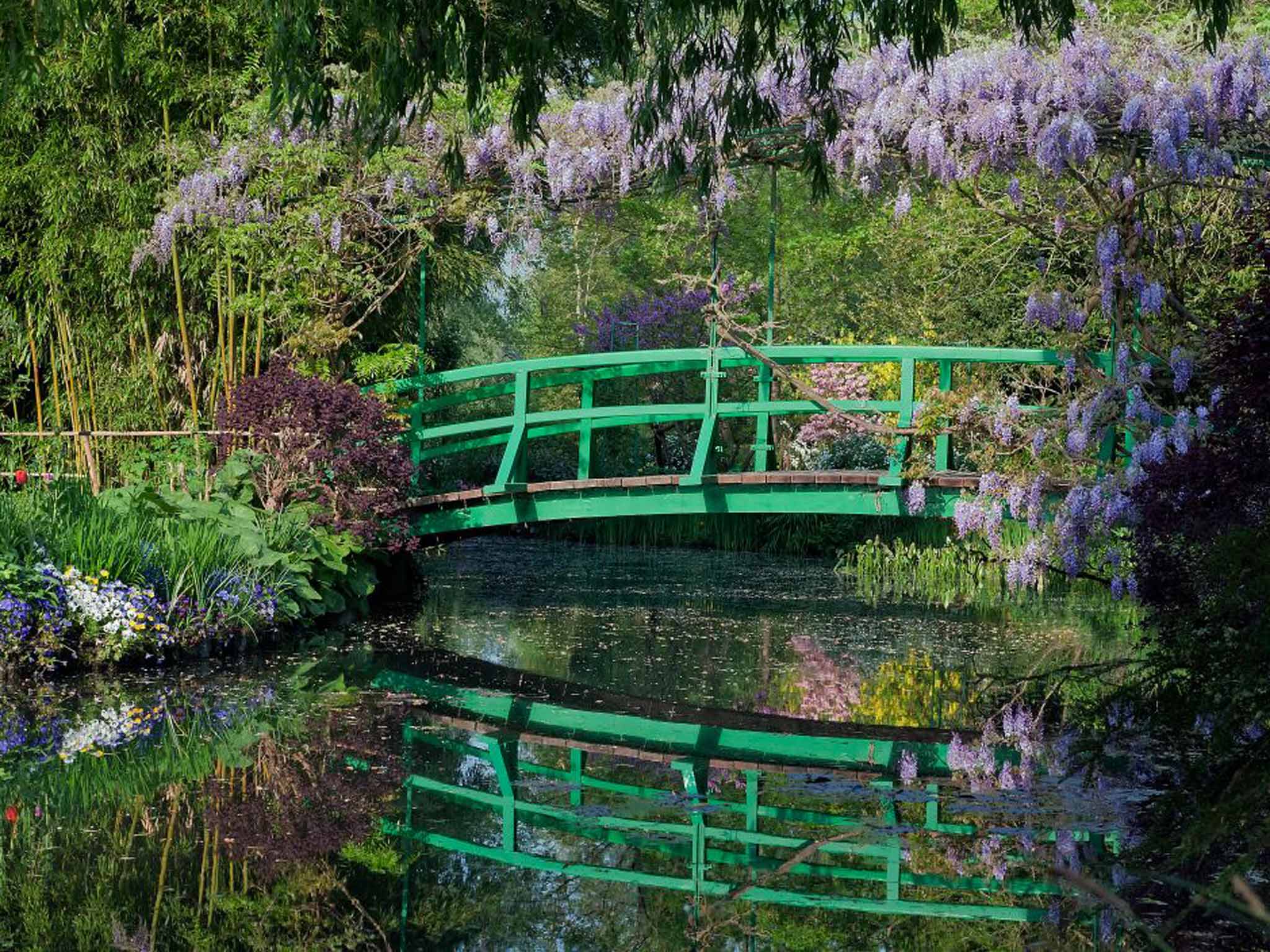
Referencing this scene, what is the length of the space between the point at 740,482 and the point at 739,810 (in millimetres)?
3773

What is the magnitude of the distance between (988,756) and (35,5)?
3720mm

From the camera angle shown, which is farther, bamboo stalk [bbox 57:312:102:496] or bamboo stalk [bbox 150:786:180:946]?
bamboo stalk [bbox 57:312:102:496]

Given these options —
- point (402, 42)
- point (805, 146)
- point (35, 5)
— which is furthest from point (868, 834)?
point (35, 5)

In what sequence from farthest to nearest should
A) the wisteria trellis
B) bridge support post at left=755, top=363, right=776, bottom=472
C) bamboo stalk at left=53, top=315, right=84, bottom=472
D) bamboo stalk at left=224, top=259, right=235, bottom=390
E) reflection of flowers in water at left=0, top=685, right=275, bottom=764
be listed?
1. bamboo stalk at left=53, top=315, right=84, bottom=472
2. bamboo stalk at left=224, top=259, right=235, bottom=390
3. bridge support post at left=755, top=363, right=776, bottom=472
4. the wisteria trellis
5. reflection of flowers in water at left=0, top=685, right=275, bottom=764

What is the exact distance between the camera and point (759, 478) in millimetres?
8281

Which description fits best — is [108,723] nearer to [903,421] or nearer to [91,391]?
[903,421]

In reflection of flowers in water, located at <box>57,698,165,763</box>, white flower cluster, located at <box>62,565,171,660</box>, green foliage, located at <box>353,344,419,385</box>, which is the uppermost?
green foliage, located at <box>353,344,419,385</box>

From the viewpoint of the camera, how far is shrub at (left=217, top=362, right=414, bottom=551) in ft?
28.3

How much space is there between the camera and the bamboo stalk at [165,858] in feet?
11.5

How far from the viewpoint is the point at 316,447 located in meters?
8.68

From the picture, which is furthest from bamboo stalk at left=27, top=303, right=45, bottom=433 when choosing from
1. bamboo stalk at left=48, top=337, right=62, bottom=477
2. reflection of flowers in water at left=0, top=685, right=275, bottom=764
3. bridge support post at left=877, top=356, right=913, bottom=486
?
bridge support post at left=877, top=356, right=913, bottom=486

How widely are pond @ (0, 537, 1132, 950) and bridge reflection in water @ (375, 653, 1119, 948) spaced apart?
0.01 meters

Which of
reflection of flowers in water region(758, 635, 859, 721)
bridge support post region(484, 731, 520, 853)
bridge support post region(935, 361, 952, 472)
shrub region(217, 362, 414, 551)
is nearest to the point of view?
bridge support post region(484, 731, 520, 853)

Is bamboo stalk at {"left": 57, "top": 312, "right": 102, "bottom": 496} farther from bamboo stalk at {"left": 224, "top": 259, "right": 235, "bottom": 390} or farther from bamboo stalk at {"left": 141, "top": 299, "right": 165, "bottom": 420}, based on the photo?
bamboo stalk at {"left": 224, "top": 259, "right": 235, "bottom": 390}
